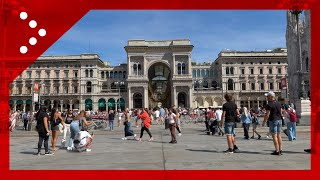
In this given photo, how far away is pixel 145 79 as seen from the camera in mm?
80312

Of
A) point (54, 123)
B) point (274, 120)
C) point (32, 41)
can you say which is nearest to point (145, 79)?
point (54, 123)

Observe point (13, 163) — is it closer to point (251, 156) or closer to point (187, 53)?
point (251, 156)

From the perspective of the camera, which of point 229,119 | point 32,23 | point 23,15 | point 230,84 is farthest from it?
point 230,84

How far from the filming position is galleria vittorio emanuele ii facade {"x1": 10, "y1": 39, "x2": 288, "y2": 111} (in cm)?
8088

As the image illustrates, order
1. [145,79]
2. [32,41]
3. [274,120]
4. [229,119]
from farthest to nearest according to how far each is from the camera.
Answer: [145,79]
[229,119]
[274,120]
[32,41]

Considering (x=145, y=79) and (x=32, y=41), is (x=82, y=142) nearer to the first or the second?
(x=32, y=41)

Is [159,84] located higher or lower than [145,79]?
lower

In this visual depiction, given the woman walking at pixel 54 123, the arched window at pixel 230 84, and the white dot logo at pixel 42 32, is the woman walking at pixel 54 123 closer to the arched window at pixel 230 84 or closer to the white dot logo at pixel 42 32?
the white dot logo at pixel 42 32

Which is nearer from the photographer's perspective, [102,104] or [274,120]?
[274,120]

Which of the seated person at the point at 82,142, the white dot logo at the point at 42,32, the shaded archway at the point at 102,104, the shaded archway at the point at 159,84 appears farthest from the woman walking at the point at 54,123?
the shaded archway at the point at 102,104

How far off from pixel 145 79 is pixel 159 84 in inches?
489

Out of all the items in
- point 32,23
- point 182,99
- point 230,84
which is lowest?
point 182,99

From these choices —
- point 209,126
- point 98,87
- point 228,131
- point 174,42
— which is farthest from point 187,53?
point 228,131

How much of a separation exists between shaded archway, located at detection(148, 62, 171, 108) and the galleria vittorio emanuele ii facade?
821 millimetres
